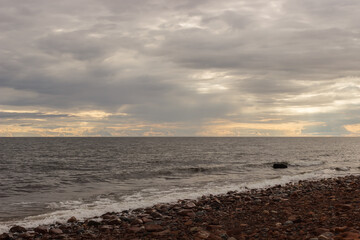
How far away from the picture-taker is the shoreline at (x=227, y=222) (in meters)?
8.22

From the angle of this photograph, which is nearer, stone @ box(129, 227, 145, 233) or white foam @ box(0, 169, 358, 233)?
stone @ box(129, 227, 145, 233)

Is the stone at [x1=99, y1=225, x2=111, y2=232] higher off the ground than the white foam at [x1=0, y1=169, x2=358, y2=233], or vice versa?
the stone at [x1=99, y1=225, x2=111, y2=232]

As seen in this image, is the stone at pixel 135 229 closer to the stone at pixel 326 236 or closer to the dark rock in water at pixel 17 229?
the dark rock in water at pixel 17 229

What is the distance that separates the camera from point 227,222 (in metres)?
10.1

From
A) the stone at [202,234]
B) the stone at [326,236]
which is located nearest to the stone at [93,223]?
the stone at [202,234]

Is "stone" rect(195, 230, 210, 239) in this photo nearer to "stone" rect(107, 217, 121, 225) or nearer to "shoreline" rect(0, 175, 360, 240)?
"shoreline" rect(0, 175, 360, 240)

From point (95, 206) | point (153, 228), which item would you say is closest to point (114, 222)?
point (153, 228)

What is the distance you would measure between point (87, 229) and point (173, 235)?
3446 millimetres

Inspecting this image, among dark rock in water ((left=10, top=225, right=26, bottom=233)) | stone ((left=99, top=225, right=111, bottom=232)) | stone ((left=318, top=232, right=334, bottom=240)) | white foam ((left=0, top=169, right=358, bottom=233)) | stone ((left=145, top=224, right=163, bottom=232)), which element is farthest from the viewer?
white foam ((left=0, top=169, right=358, bottom=233))

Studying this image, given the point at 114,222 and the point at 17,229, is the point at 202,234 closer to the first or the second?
the point at 114,222

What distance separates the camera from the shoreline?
822cm

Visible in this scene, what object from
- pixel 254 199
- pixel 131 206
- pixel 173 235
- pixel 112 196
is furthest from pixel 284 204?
pixel 112 196

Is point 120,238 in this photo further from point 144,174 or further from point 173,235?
point 144,174

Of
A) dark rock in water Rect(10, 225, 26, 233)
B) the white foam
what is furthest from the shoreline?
the white foam
